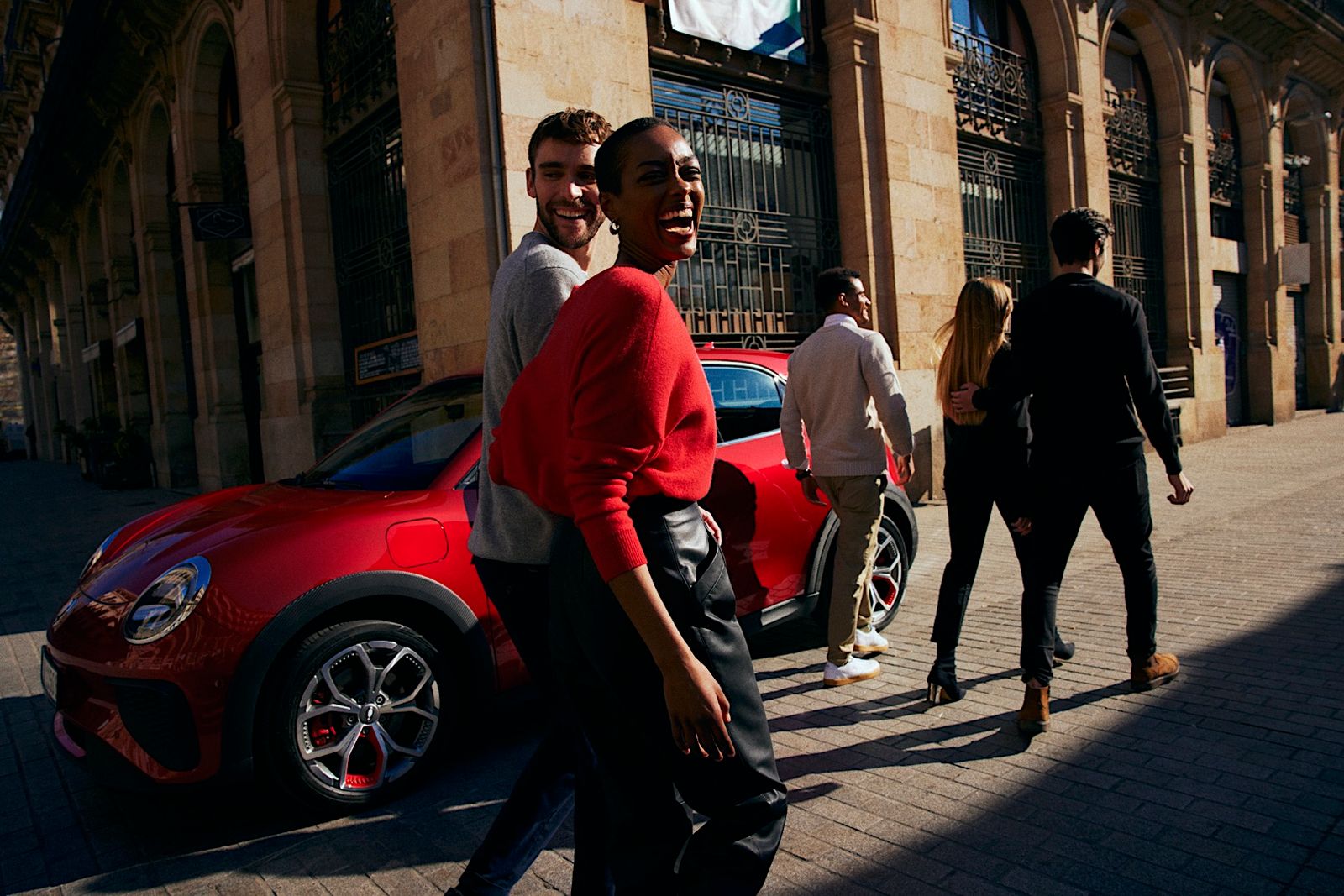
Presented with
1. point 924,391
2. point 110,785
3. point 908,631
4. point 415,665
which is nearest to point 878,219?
point 924,391

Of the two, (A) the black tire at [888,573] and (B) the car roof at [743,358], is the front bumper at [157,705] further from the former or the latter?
(A) the black tire at [888,573]

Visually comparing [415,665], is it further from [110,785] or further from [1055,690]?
[1055,690]

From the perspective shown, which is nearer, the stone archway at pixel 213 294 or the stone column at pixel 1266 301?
the stone archway at pixel 213 294

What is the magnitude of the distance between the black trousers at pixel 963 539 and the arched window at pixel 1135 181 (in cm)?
1340

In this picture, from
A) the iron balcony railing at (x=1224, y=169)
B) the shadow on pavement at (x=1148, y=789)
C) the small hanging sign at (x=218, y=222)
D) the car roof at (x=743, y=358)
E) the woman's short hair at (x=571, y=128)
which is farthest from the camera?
the iron balcony railing at (x=1224, y=169)

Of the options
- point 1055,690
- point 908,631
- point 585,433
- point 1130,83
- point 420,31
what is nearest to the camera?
point 585,433

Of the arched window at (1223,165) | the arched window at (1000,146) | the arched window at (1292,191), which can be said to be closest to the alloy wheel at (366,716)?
the arched window at (1000,146)

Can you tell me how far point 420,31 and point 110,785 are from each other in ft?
24.0

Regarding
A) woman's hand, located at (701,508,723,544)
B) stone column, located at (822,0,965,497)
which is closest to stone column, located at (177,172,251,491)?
stone column, located at (822,0,965,497)

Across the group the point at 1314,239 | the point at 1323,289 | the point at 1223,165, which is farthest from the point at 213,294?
the point at 1314,239

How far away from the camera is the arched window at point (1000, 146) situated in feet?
41.8

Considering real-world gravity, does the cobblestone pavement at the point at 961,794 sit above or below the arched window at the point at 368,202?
below

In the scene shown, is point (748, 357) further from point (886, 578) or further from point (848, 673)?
point (848, 673)

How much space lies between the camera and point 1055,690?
4070 millimetres
